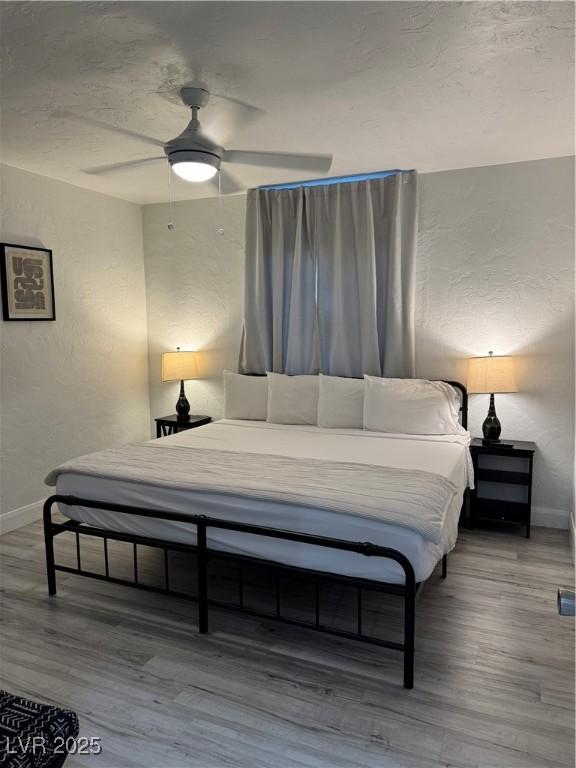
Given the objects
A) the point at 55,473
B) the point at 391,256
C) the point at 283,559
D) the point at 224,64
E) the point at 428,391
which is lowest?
the point at 283,559

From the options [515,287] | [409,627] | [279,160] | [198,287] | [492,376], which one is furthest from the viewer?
[198,287]

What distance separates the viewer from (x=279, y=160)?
2.75 metres

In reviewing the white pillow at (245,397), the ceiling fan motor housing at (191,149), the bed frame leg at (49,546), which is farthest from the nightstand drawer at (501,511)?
the ceiling fan motor housing at (191,149)

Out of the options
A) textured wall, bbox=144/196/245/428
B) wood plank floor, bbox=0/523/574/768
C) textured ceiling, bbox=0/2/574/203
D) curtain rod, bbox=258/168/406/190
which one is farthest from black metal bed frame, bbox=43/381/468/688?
curtain rod, bbox=258/168/406/190

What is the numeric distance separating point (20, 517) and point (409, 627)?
3.08 m

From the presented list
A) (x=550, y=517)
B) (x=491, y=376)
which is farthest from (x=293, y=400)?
(x=550, y=517)

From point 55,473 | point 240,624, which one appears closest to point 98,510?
point 55,473

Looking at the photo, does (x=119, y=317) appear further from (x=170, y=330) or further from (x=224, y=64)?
(x=224, y=64)

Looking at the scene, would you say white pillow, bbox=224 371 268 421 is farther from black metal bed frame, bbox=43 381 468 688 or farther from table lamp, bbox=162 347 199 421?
black metal bed frame, bbox=43 381 468 688

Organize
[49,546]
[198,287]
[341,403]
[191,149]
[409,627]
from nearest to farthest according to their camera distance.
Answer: [409,627]
[191,149]
[49,546]
[341,403]
[198,287]

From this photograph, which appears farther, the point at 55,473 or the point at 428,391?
the point at 428,391

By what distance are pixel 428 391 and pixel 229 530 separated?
6.38 feet

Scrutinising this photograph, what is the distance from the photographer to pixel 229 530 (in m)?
2.51

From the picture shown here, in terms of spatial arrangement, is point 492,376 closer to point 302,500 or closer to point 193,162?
point 302,500
